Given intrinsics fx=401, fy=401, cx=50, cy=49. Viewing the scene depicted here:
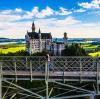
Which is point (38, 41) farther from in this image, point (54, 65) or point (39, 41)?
point (54, 65)

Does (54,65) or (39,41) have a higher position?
(39,41)

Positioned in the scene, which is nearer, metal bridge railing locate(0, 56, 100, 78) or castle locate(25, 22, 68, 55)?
metal bridge railing locate(0, 56, 100, 78)

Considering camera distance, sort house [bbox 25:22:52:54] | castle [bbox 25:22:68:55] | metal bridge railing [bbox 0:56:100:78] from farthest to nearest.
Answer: house [bbox 25:22:52:54], castle [bbox 25:22:68:55], metal bridge railing [bbox 0:56:100:78]

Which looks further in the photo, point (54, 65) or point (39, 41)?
point (39, 41)

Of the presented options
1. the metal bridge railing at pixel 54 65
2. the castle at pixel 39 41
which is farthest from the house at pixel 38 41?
the metal bridge railing at pixel 54 65

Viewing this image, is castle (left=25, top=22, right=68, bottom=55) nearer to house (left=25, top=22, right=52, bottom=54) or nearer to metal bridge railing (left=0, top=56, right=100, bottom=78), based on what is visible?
house (left=25, top=22, right=52, bottom=54)

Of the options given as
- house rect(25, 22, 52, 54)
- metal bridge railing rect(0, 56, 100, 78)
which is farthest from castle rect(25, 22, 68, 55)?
metal bridge railing rect(0, 56, 100, 78)

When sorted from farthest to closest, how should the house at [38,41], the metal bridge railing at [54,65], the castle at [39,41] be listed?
1. the house at [38,41]
2. the castle at [39,41]
3. the metal bridge railing at [54,65]

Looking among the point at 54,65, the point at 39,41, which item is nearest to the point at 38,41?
the point at 39,41

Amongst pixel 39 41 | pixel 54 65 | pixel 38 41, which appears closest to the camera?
pixel 54 65

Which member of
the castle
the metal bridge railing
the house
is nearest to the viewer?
the metal bridge railing

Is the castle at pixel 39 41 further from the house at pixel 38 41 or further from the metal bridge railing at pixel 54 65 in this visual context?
the metal bridge railing at pixel 54 65
